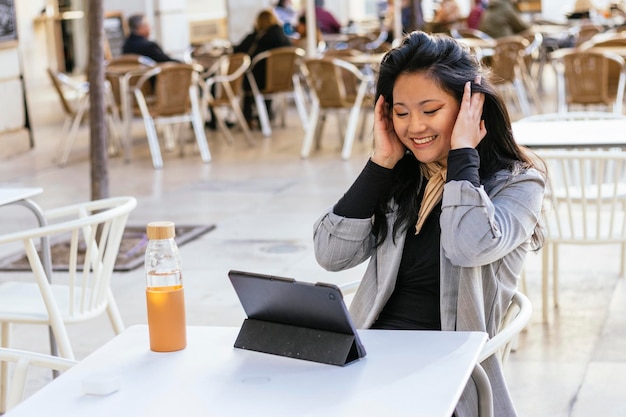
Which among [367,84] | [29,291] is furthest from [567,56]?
[29,291]

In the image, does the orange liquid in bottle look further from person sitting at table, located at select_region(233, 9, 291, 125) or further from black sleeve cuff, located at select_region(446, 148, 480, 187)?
person sitting at table, located at select_region(233, 9, 291, 125)

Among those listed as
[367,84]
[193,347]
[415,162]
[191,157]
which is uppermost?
[415,162]

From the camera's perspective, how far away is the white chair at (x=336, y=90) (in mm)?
9914

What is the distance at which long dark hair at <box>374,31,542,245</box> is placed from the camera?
8.31ft

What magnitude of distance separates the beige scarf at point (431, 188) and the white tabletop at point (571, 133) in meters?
1.63

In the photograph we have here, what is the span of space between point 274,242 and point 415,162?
3.87 meters

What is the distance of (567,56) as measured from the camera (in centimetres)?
950

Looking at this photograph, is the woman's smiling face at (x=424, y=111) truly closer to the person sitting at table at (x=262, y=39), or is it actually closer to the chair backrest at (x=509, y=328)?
the chair backrest at (x=509, y=328)

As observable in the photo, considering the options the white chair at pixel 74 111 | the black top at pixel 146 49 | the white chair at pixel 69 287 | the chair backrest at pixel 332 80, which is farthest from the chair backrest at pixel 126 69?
the white chair at pixel 69 287

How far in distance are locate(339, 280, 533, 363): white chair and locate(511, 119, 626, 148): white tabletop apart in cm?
176

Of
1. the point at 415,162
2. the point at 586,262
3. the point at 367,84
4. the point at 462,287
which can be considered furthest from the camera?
the point at 367,84

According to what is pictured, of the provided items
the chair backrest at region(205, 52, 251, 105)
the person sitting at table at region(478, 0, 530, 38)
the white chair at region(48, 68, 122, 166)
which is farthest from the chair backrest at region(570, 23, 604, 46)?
the white chair at region(48, 68, 122, 166)

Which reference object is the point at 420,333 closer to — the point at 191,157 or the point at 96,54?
the point at 96,54

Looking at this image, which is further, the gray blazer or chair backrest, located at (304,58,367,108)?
chair backrest, located at (304,58,367,108)
